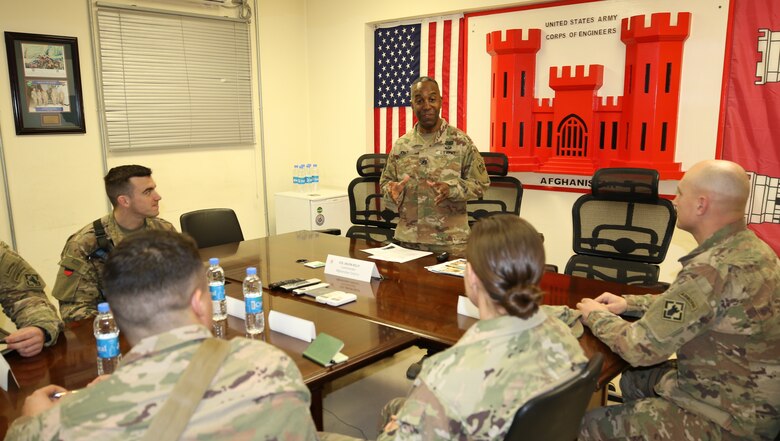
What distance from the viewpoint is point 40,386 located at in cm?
171

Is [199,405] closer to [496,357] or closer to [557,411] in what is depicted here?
[496,357]

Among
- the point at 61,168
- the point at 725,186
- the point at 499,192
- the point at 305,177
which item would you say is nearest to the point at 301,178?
the point at 305,177

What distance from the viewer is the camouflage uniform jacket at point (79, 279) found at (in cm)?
252

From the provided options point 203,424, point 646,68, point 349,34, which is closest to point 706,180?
point 203,424

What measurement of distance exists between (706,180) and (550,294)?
796 millimetres

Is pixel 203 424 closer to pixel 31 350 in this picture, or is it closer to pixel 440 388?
pixel 440 388

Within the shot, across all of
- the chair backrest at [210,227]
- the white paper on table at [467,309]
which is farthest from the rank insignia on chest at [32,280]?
the white paper on table at [467,309]

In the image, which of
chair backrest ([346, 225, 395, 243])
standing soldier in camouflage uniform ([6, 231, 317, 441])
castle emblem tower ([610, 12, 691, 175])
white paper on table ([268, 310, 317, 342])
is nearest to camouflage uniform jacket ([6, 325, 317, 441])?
standing soldier in camouflage uniform ([6, 231, 317, 441])

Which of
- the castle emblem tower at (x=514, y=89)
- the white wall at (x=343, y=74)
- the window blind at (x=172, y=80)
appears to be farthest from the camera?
the white wall at (x=343, y=74)

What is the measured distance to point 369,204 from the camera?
4.48 m

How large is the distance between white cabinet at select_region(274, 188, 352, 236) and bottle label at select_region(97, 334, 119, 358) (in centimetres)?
397

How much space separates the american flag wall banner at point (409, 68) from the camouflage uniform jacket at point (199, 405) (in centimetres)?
447

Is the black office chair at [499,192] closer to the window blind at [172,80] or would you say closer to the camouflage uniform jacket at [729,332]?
the camouflage uniform jacket at [729,332]

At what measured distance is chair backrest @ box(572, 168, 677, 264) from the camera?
3.20 meters
